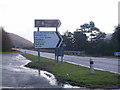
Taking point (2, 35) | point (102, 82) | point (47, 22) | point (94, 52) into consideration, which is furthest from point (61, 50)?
point (2, 35)

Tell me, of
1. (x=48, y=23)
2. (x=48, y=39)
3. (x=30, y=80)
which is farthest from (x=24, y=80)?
(x=48, y=23)

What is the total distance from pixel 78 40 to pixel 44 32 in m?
51.5

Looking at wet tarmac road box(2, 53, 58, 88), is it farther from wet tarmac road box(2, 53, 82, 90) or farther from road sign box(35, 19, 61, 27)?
road sign box(35, 19, 61, 27)

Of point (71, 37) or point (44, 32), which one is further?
point (71, 37)

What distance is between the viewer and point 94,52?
65.0 metres

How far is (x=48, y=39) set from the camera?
25062 millimetres

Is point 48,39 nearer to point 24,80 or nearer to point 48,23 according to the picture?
point 48,23

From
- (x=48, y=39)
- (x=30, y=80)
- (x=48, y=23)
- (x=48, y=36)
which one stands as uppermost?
(x=48, y=23)

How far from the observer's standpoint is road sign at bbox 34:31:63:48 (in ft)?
80.9

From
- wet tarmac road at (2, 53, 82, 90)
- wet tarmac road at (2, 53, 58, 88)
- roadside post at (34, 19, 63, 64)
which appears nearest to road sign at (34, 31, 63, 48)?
roadside post at (34, 19, 63, 64)

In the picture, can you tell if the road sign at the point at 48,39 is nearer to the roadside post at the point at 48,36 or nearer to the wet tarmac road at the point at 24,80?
the roadside post at the point at 48,36

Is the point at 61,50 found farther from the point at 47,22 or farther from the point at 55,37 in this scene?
the point at 47,22

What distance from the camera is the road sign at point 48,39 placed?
80.9 ft

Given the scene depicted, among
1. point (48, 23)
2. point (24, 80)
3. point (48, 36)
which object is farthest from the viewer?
point (48, 23)
